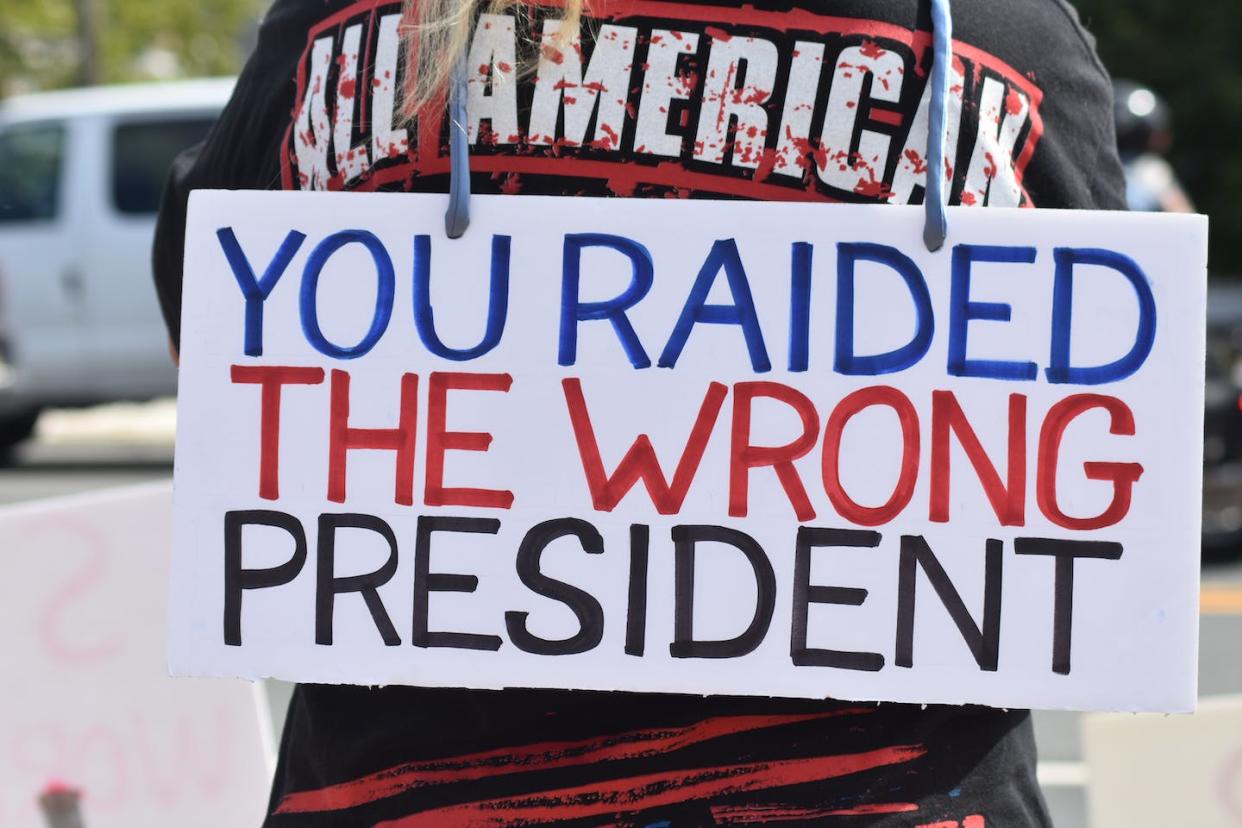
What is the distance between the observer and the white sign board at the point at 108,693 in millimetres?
2359

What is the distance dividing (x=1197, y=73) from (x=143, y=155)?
13.8 metres

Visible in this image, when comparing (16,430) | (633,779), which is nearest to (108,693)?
(633,779)

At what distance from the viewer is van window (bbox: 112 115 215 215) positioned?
31.9 feet

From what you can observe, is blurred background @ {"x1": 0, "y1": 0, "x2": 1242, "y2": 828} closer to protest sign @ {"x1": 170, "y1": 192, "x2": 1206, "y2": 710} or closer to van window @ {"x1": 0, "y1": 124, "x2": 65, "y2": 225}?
van window @ {"x1": 0, "y1": 124, "x2": 65, "y2": 225}

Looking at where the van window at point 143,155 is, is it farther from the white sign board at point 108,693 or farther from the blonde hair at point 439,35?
the blonde hair at point 439,35

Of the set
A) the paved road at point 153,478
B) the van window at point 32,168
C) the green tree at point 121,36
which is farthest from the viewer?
the green tree at point 121,36

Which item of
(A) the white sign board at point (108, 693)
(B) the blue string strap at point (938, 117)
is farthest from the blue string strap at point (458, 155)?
(A) the white sign board at point (108, 693)

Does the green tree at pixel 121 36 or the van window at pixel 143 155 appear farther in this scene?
the green tree at pixel 121 36

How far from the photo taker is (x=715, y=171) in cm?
127

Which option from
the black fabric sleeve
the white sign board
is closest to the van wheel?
the white sign board

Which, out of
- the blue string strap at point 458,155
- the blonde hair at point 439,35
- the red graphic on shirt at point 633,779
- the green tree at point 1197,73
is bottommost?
the red graphic on shirt at point 633,779

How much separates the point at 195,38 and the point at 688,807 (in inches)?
636

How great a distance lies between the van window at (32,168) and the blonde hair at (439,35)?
9.12 metres

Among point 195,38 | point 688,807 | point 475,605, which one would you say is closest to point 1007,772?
point 688,807
